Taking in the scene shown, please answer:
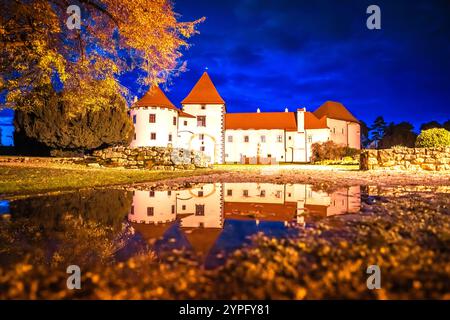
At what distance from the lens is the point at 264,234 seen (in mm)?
3404

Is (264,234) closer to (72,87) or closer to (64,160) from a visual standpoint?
(72,87)

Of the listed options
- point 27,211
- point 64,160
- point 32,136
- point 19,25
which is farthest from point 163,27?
point 32,136

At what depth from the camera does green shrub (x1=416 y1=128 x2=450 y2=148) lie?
15633 millimetres

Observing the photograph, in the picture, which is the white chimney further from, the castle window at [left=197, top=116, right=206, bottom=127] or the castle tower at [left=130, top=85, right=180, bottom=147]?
the castle tower at [left=130, top=85, right=180, bottom=147]

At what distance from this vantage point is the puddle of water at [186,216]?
303 centimetres

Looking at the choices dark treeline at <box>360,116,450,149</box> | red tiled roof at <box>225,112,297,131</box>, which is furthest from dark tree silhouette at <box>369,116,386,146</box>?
red tiled roof at <box>225,112,297,131</box>

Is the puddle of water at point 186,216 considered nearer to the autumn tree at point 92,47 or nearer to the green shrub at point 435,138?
the autumn tree at point 92,47

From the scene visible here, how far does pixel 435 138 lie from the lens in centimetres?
1572

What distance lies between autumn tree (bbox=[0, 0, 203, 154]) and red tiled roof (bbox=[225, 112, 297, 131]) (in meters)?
38.5

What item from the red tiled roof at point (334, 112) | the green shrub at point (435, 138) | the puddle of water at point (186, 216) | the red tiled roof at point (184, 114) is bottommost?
the puddle of water at point (186, 216)

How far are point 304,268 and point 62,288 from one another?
2.02 meters

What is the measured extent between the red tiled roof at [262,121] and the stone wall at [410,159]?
109ft

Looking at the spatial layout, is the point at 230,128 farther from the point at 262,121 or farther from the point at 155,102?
the point at 155,102

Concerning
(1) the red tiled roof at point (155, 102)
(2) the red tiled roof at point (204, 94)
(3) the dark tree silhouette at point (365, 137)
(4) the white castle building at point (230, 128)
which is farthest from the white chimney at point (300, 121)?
(3) the dark tree silhouette at point (365, 137)
